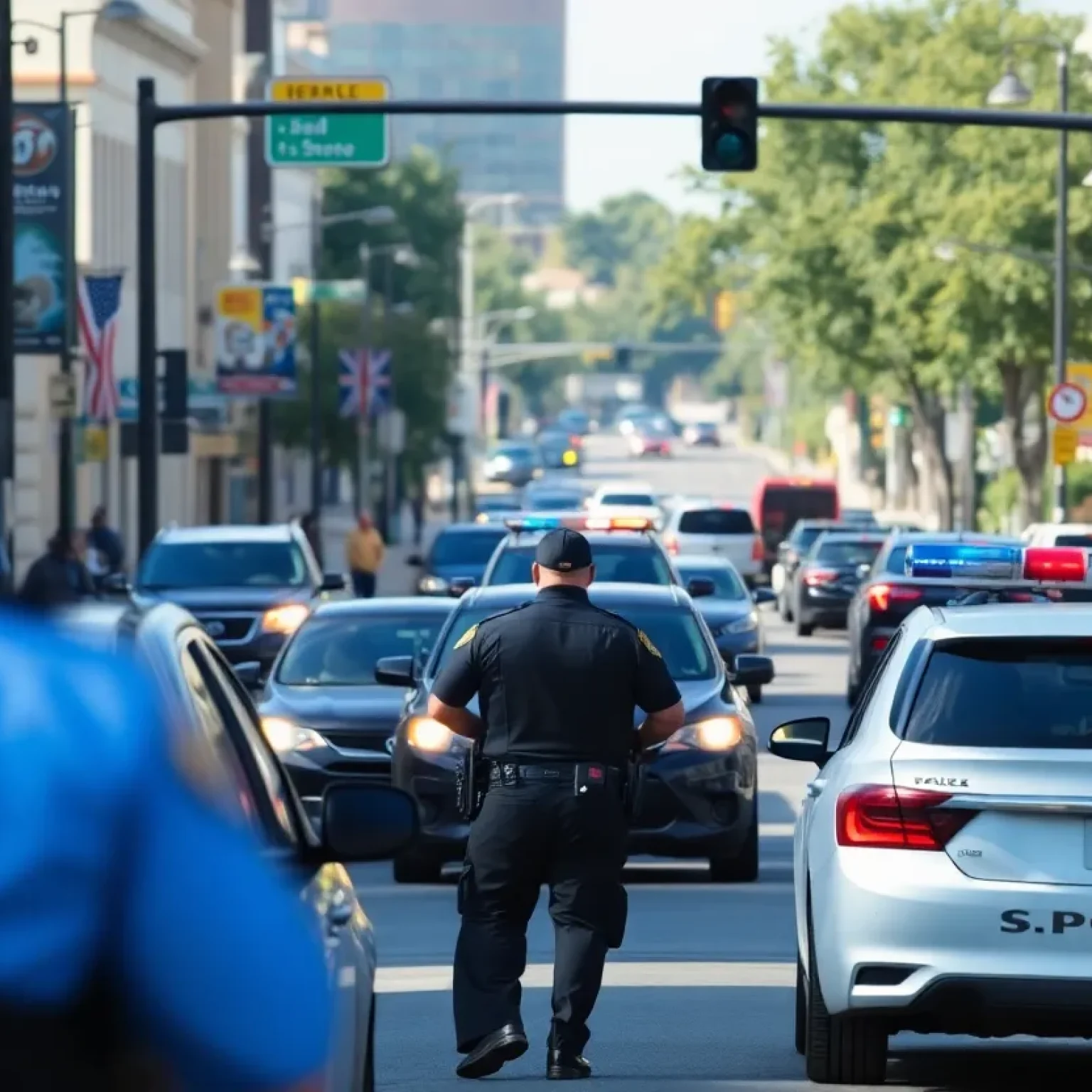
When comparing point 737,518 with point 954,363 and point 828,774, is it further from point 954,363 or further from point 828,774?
point 828,774

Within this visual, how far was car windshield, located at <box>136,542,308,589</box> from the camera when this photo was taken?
2972 centimetres

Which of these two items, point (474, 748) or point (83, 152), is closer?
point (474, 748)

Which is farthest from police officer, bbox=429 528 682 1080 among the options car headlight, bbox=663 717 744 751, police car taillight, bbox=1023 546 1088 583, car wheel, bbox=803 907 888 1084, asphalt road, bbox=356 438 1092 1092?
car headlight, bbox=663 717 744 751

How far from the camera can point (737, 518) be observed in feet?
176

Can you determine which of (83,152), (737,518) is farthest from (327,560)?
(737,518)

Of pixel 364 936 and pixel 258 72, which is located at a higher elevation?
pixel 258 72

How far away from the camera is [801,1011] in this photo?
Answer: 9.98m

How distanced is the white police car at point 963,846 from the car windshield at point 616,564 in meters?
14.0

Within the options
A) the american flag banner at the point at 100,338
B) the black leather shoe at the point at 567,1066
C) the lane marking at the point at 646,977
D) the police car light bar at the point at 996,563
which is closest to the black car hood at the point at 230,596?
the american flag banner at the point at 100,338

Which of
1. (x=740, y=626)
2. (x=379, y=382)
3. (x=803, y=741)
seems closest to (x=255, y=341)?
(x=379, y=382)

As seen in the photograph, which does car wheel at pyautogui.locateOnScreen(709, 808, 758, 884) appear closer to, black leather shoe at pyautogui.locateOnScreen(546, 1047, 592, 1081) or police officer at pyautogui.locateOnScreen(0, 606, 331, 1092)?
black leather shoe at pyautogui.locateOnScreen(546, 1047, 592, 1081)

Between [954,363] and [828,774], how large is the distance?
5708 centimetres

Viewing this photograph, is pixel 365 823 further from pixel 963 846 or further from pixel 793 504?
pixel 793 504

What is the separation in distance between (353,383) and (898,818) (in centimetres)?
6118
